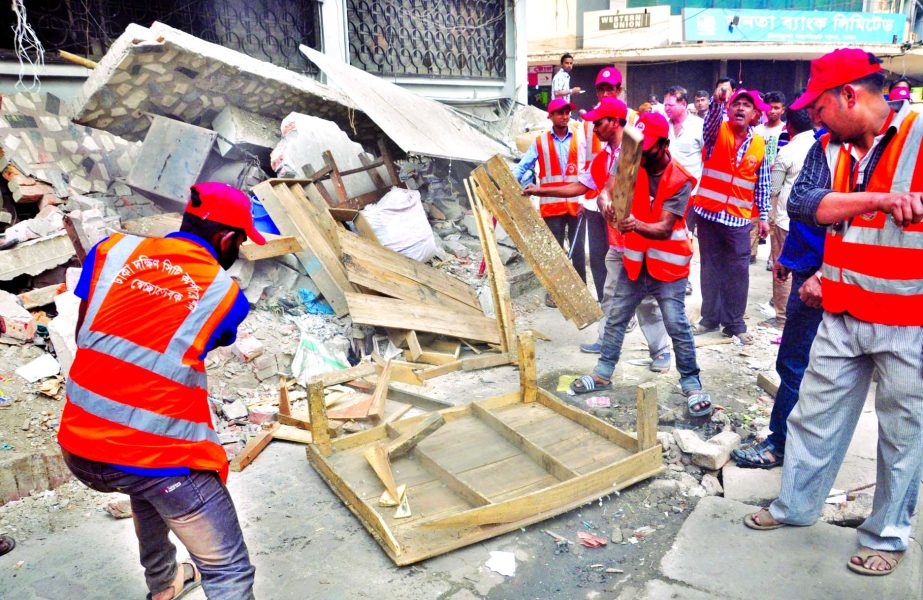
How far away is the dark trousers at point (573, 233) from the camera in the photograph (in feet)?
20.6

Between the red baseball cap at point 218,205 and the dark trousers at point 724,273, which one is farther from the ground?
the red baseball cap at point 218,205

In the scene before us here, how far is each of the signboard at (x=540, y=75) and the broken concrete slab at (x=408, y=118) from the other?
1067 cm

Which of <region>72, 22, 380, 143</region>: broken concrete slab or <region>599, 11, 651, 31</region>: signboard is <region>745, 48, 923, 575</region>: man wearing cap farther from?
<region>599, 11, 651, 31</region>: signboard

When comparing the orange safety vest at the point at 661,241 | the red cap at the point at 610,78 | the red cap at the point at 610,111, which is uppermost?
the red cap at the point at 610,78

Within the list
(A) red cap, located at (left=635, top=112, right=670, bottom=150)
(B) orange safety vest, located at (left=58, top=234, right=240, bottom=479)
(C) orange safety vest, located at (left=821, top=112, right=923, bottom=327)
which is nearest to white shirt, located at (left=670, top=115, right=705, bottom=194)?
(A) red cap, located at (left=635, top=112, right=670, bottom=150)

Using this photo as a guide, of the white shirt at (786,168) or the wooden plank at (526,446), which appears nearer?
the wooden plank at (526,446)

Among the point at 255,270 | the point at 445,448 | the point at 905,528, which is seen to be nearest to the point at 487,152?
the point at 255,270

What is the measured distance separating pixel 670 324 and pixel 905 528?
1.92 metres

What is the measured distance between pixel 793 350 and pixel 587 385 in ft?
5.32

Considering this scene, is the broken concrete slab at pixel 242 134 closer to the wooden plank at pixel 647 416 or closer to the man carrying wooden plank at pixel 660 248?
the man carrying wooden plank at pixel 660 248

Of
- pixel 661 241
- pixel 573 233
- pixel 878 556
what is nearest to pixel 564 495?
pixel 878 556

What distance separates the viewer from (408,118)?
6.83 meters

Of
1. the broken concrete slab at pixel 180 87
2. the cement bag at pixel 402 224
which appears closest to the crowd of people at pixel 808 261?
the cement bag at pixel 402 224

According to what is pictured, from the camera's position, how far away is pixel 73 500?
3574 millimetres
